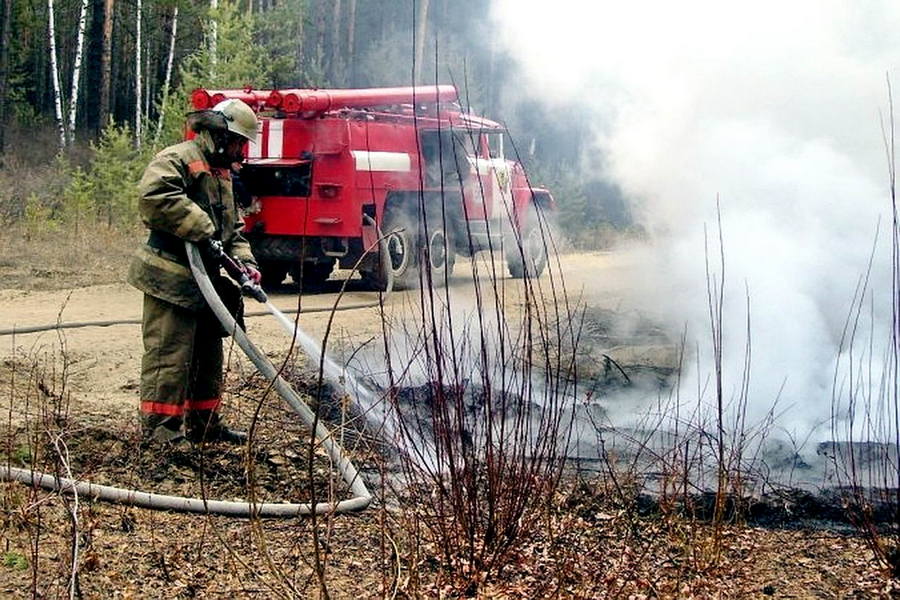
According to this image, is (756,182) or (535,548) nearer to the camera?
(535,548)

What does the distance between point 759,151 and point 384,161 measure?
4.13 metres

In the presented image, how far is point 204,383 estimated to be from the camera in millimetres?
5875

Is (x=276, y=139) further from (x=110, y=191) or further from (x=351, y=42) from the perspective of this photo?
(x=351, y=42)

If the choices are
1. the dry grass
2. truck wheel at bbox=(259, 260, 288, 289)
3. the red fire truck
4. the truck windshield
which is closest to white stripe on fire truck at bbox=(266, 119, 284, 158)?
the red fire truck

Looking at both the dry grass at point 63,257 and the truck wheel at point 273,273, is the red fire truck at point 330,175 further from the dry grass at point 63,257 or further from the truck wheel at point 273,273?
the dry grass at point 63,257

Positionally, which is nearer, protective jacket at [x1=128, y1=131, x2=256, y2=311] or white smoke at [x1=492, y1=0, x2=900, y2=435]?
protective jacket at [x1=128, y1=131, x2=256, y2=311]

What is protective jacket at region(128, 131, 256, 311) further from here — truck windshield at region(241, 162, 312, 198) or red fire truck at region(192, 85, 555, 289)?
A: truck windshield at region(241, 162, 312, 198)

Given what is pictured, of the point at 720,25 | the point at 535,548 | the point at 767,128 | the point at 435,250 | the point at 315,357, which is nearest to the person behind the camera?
the point at 535,548

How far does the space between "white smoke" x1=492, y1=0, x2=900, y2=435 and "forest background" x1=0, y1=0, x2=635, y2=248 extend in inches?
76.9

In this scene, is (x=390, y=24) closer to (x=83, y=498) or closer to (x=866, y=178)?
(x=866, y=178)

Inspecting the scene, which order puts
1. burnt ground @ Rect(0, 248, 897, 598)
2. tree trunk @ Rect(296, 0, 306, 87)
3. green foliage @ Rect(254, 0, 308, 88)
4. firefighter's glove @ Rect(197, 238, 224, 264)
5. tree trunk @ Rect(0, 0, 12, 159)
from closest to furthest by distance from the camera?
1. burnt ground @ Rect(0, 248, 897, 598)
2. firefighter's glove @ Rect(197, 238, 224, 264)
3. green foliage @ Rect(254, 0, 308, 88)
4. tree trunk @ Rect(296, 0, 306, 87)
5. tree trunk @ Rect(0, 0, 12, 159)

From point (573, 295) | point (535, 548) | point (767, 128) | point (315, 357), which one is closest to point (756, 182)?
point (767, 128)

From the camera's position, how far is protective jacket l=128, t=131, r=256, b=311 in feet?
17.6

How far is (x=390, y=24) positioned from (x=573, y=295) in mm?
22849
